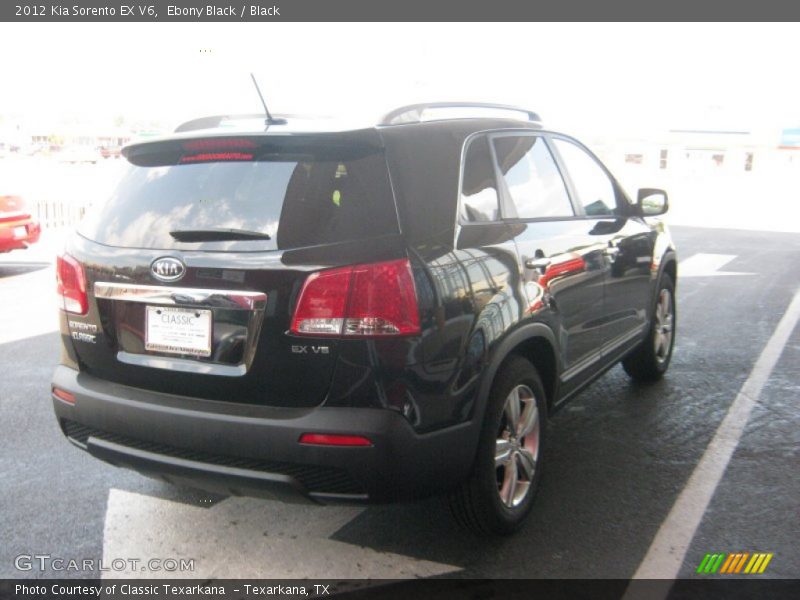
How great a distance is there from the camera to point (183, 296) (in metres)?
2.83

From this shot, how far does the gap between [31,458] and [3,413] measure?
2.89ft

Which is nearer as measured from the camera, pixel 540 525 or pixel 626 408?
pixel 540 525

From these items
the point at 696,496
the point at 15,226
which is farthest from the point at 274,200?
the point at 15,226

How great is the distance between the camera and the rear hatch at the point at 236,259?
8.92 ft

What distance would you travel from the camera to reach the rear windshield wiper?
9.18 ft

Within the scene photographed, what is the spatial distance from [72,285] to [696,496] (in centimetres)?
295

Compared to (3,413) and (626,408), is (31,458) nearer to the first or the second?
(3,413)

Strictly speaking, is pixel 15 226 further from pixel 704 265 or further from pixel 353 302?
pixel 704 265

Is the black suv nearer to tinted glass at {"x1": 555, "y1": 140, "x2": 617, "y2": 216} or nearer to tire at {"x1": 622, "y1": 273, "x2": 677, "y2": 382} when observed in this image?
tinted glass at {"x1": 555, "y1": 140, "x2": 617, "y2": 216}

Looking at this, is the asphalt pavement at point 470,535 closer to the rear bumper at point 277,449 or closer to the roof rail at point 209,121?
the rear bumper at point 277,449

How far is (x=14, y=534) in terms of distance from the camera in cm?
338

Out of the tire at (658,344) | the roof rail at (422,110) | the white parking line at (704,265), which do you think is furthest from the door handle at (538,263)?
the white parking line at (704,265)

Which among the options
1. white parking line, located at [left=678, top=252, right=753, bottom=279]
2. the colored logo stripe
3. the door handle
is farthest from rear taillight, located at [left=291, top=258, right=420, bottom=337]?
white parking line, located at [left=678, top=252, right=753, bottom=279]

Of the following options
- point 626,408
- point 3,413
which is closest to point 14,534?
point 3,413
